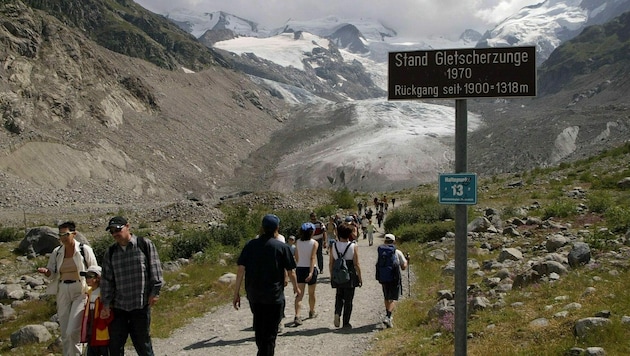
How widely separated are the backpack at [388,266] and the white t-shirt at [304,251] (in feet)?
4.23

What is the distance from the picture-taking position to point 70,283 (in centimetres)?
827

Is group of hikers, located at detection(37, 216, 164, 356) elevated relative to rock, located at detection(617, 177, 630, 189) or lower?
lower

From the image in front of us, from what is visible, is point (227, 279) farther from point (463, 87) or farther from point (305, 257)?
point (463, 87)

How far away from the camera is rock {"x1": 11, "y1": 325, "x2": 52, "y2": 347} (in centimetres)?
1124

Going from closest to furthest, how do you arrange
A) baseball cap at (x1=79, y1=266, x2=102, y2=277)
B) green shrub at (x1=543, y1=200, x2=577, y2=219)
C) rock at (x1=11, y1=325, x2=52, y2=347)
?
baseball cap at (x1=79, y1=266, x2=102, y2=277)
rock at (x1=11, y1=325, x2=52, y2=347)
green shrub at (x1=543, y1=200, x2=577, y2=219)

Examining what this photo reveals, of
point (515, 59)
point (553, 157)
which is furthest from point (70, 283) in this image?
point (553, 157)

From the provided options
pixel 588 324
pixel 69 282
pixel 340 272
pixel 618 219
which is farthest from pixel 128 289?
pixel 618 219

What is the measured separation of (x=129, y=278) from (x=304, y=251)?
4384 mm

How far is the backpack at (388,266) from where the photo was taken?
10.8 meters

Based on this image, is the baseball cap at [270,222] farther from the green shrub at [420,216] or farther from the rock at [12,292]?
the green shrub at [420,216]

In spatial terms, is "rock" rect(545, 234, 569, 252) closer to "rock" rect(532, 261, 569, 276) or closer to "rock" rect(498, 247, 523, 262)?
"rock" rect(498, 247, 523, 262)

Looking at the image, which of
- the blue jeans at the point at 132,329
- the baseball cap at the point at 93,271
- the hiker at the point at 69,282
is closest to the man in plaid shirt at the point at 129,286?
the blue jeans at the point at 132,329

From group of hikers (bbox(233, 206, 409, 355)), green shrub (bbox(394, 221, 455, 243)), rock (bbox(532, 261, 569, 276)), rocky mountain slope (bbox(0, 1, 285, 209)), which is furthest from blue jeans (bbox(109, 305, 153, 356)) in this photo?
rocky mountain slope (bbox(0, 1, 285, 209))

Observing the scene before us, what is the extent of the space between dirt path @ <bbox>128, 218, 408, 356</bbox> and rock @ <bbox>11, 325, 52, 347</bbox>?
235 centimetres
